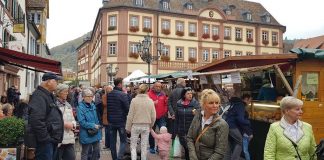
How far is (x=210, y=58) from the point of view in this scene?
1984 inches

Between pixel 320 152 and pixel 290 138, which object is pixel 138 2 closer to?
pixel 290 138

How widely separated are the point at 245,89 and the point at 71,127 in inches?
200

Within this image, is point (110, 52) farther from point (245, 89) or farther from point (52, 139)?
point (52, 139)

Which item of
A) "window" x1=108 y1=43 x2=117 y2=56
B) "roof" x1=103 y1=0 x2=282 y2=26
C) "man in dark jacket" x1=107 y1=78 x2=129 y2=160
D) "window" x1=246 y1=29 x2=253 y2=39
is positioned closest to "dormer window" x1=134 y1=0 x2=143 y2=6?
"roof" x1=103 y1=0 x2=282 y2=26

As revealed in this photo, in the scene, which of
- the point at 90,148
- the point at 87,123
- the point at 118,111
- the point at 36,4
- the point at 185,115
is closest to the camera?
the point at 87,123

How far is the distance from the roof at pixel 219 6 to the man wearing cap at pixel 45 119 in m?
40.1

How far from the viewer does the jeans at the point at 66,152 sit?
6266 millimetres

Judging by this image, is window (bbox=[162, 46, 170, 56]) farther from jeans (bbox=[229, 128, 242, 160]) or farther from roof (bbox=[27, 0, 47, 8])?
jeans (bbox=[229, 128, 242, 160])

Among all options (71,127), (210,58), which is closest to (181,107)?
(71,127)

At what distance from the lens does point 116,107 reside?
27.8 feet

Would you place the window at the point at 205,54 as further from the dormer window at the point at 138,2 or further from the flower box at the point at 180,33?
the dormer window at the point at 138,2

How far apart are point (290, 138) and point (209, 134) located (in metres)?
0.80

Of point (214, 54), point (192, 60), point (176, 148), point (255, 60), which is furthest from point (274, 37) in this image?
point (176, 148)

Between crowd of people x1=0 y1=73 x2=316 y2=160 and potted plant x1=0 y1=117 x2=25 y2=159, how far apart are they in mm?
548
